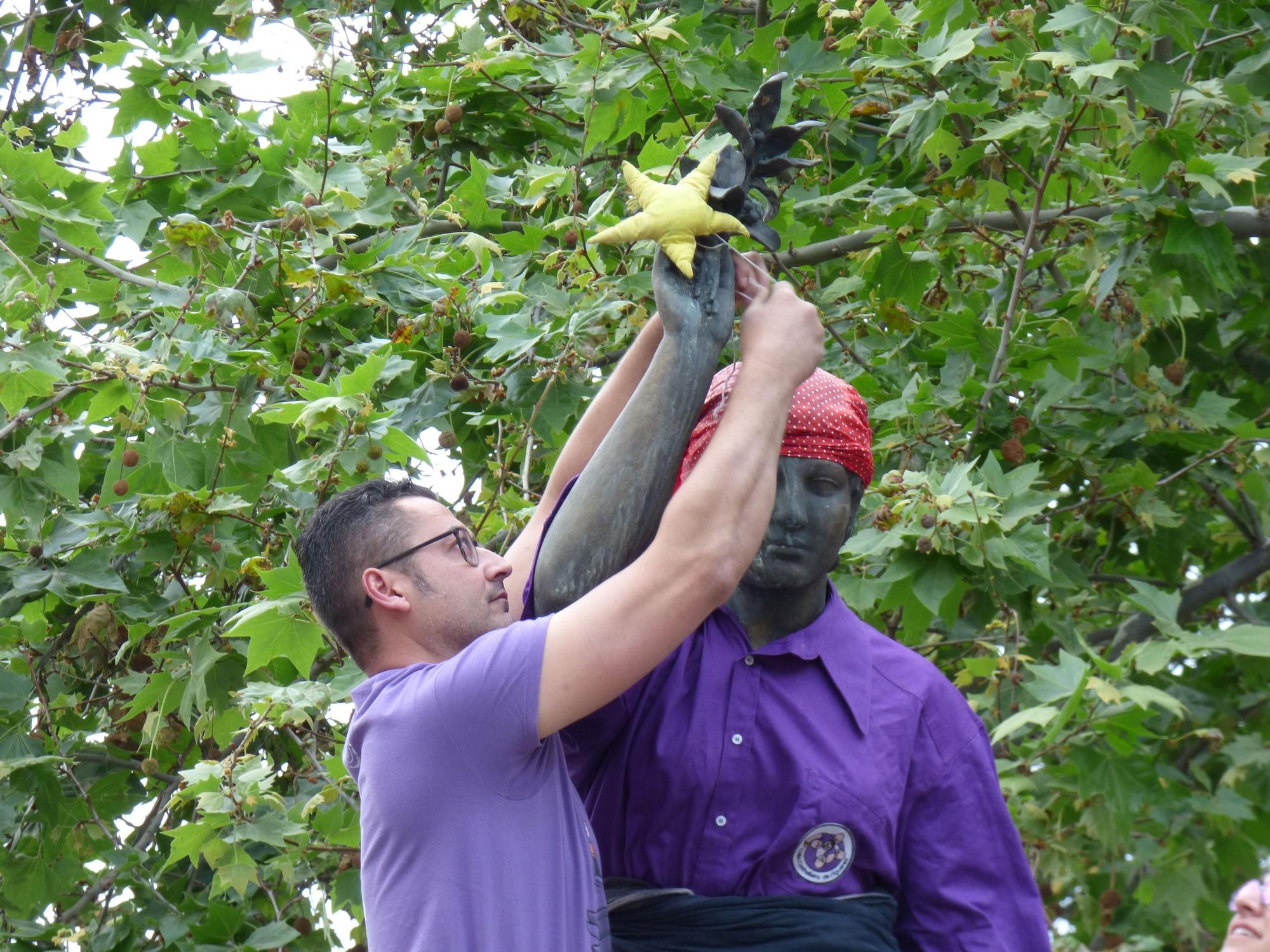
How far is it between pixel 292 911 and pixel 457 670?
3050mm

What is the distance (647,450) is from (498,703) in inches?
14.5

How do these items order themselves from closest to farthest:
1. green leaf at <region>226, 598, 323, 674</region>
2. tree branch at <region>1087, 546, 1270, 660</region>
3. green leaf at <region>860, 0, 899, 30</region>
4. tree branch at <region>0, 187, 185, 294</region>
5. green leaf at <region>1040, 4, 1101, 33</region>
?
green leaf at <region>226, 598, 323, 674</region>, green leaf at <region>1040, 4, 1101, 33</region>, tree branch at <region>0, 187, 185, 294</region>, green leaf at <region>860, 0, 899, 30</region>, tree branch at <region>1087, 546, 1270, 660</region>

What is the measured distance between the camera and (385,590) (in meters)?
2.17

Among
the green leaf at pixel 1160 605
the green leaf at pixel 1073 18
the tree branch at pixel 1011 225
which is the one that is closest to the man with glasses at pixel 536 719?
the green leaf at pixel 1073 18

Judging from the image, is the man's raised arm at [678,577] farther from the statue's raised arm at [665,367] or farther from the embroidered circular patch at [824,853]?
the embroidered circular patch at [824,853]

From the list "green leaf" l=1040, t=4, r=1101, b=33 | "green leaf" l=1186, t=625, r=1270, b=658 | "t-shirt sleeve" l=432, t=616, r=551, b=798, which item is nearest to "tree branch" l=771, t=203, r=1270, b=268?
"green leaf" l=1040, t=4, r=1101, b=33

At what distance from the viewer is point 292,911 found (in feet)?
15.4

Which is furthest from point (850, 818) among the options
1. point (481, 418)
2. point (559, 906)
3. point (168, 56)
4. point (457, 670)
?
point (168, 56)

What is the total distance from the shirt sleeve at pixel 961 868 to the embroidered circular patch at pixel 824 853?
Result: 0.39 feet

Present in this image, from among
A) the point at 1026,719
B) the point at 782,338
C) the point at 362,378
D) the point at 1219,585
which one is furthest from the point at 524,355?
the point at 1219,585

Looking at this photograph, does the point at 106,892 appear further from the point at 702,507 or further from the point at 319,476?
the point at 702,507

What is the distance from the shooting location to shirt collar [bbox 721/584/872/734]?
2.21 meters

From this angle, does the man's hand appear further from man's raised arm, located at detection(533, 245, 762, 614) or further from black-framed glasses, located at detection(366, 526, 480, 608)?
black-framed glasses, located at detection(366, 526, 480, 608)

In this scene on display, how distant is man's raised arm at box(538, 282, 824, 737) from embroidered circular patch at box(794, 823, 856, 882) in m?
0.36
